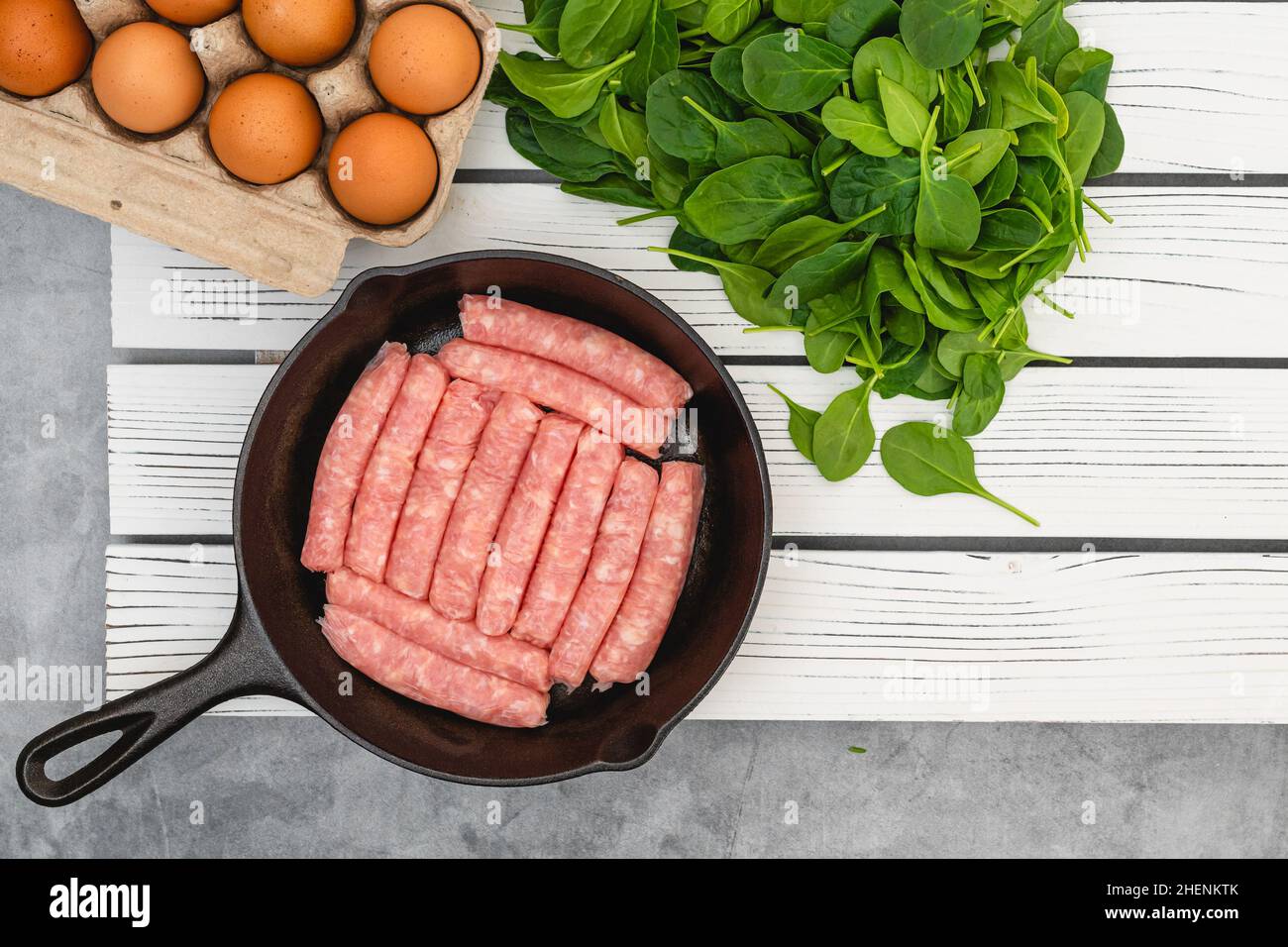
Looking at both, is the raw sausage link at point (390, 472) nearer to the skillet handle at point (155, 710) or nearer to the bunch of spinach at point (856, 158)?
the skillet handle at point (155, 710)

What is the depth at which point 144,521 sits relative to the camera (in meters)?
0.99

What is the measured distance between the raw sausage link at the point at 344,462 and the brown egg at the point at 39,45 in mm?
404

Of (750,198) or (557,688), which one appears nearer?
(750,198)

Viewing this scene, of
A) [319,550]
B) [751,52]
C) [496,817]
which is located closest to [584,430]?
[319,550]

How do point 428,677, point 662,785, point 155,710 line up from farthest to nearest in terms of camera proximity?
1. point 662,785
2. point 428,677
3. point 155,710

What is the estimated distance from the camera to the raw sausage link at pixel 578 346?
913mm

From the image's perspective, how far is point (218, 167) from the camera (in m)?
0.88

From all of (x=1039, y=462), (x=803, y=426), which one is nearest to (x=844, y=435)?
(x=803, y=426)

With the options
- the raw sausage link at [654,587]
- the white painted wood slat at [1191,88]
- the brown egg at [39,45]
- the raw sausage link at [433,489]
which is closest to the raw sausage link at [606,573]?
the raw sausage link at [654,587]

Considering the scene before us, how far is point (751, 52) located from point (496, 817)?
0.89 meters

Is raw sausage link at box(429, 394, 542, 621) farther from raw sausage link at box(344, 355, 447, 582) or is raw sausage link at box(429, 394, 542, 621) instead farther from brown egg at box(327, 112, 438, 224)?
brown egg at box(327, 112, 438, 224)

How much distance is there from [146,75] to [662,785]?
3.02 feet

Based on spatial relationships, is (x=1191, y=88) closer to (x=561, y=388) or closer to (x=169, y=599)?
(x=561, y=388)

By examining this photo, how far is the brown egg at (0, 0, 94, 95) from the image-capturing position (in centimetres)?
83
